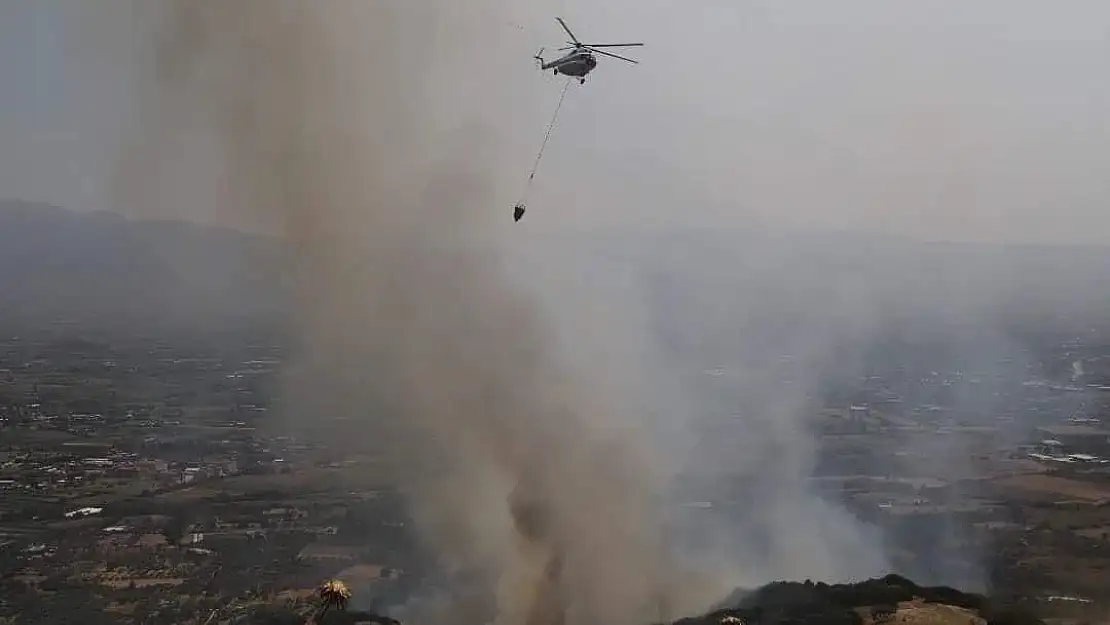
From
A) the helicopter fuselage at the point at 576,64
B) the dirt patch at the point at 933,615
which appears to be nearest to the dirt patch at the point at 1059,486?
the dirt patch at the point at 933,615

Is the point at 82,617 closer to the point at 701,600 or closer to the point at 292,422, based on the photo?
the point at 701,600

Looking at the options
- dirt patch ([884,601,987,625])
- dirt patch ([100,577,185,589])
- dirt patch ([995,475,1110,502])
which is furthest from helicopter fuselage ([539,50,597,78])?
dirt patch ([995,475,1110,502])

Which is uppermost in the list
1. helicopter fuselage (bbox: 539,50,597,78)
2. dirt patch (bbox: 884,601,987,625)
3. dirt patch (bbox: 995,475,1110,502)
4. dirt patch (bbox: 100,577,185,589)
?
helicopter fuselage (bbox: 539,50,597,78)

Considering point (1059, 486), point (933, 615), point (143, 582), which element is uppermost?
point (1059, 486)

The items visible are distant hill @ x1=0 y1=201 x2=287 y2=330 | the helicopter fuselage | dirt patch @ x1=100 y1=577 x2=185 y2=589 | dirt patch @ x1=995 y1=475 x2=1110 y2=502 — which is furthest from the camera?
distant hill @ x1=0 y1=201 x2=287 y2=330

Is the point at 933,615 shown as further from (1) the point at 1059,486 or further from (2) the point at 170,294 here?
(2) the point at 170,294

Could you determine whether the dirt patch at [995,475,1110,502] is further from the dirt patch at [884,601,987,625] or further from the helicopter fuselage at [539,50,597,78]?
the helicopter fuselage at [539,50,597,78]

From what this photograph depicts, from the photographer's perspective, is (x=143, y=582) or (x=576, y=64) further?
(x=143, y=582)

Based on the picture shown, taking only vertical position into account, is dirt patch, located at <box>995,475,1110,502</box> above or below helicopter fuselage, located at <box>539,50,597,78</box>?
below

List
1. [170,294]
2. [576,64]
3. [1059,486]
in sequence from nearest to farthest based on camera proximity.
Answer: [576,64], [1059,486], [170,294]

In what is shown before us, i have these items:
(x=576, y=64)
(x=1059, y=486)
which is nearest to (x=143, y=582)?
(x=576, y=64)

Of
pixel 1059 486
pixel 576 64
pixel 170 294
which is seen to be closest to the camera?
pixel 576 64

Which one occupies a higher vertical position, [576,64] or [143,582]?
[576,64]
